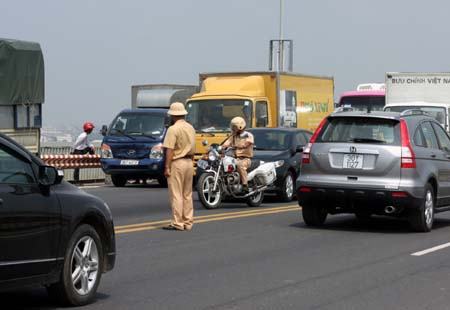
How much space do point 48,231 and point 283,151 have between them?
13.1 metres

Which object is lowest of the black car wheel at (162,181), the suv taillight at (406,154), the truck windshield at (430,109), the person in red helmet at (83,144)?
the black car wheel at (162,181)

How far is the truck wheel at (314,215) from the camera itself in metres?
14.8

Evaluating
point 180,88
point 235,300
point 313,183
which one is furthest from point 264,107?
point 235,300

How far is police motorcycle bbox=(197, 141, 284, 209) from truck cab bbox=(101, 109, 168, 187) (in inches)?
240

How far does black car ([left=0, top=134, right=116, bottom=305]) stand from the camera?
723 cm

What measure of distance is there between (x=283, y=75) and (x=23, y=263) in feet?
67.7

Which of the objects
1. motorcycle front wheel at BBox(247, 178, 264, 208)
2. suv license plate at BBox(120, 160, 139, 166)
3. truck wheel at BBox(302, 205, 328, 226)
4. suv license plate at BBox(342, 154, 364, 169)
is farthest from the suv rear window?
suv license plate at BBox(120, 160, 139, 166)

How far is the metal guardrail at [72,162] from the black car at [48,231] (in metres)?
16.3

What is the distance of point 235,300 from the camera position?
865 cm

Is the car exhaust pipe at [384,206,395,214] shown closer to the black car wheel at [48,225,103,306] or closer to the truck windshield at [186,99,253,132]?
the black car wheel at [48,225,103,306]

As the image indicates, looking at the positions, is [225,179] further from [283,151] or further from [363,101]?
[363,101]

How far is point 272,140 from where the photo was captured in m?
20.9

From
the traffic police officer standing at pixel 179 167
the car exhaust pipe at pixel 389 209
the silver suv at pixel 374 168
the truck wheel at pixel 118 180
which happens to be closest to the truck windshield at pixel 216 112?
the truck wheel at pixel 118 180

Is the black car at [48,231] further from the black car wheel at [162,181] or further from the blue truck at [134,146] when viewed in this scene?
the black car wheel at [162,181]
